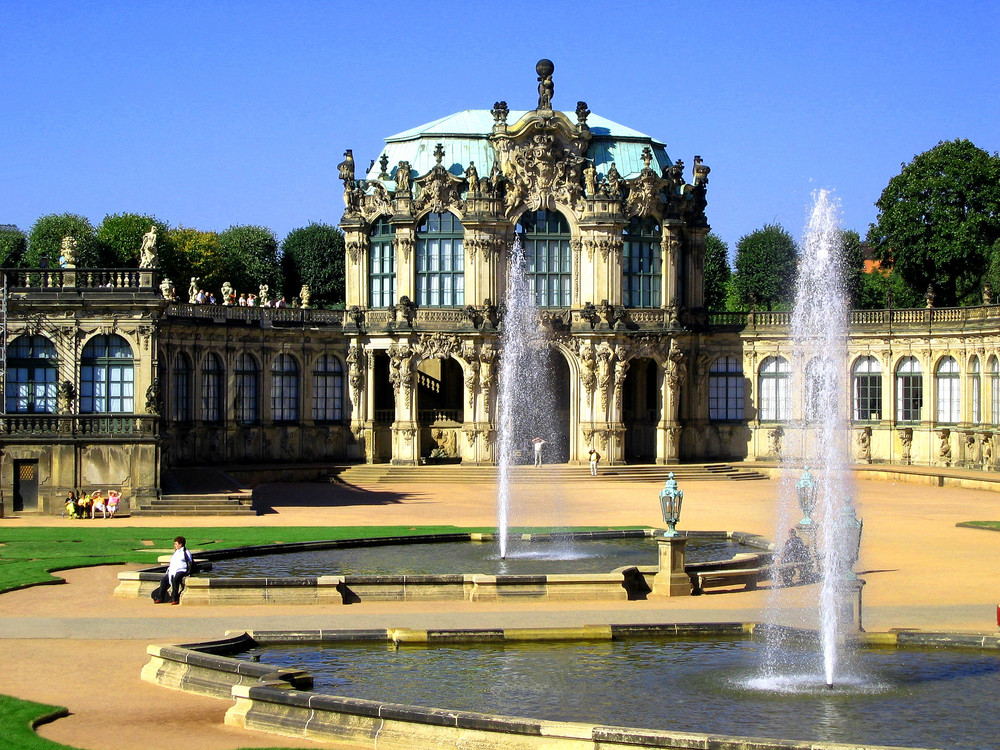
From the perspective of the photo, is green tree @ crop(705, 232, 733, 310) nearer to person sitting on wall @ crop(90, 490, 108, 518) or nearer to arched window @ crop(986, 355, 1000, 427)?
arched window @ crop(986, 355, 1000, 427)

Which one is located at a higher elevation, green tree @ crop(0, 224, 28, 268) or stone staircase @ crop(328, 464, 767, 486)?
green tree @ crop(0, 224, 28, 268)

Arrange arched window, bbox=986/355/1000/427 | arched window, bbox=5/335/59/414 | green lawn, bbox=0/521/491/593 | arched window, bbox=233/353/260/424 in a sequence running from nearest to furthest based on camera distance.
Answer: green lawn, bbox=0/521/491/593 → arched window, bbox=5/335/59/414 → arched window, bbox=986/355/1000/427 → arched window, bbox=233/353/260/424

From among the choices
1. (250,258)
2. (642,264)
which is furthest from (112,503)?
(250,258)

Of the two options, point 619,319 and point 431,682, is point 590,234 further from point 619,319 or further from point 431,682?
point 431,682

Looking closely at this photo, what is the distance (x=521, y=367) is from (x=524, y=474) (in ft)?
25.5

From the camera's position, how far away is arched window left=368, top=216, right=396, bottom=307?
228 feet

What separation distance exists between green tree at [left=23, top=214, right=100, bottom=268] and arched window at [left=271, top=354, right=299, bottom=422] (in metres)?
31.0

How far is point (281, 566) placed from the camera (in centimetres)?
3366

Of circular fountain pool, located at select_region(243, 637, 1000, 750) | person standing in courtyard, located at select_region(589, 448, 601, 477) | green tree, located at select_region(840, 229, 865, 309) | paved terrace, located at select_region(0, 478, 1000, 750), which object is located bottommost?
circular fountain pool, located at select_region(243, 637, 1000, 750)

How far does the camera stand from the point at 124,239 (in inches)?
3917

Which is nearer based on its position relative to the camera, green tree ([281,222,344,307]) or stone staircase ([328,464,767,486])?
stone staircase ([328,464,767,486])

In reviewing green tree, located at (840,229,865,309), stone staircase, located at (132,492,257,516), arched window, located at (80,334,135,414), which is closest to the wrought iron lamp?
stone staircase, located at (132,492,257,516)

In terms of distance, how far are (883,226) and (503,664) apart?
2549 inches

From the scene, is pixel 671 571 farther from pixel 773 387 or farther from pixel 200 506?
pixel 773 387
